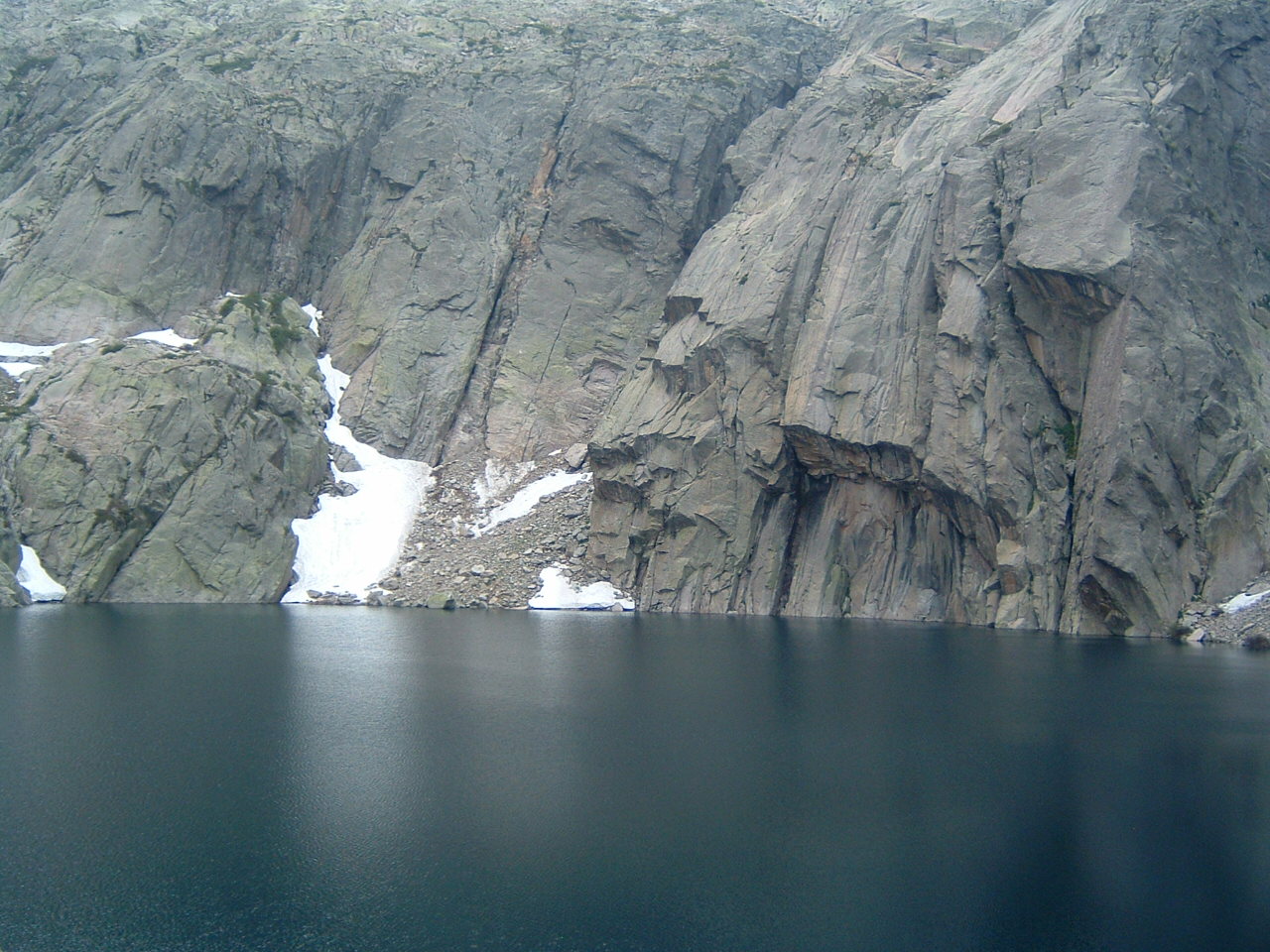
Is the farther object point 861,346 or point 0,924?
point 861,346

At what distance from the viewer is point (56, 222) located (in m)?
75.5

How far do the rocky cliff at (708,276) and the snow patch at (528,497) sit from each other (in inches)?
155

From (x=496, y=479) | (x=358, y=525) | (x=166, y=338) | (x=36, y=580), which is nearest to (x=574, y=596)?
(x=496, y=479)

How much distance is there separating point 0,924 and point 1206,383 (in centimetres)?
5150

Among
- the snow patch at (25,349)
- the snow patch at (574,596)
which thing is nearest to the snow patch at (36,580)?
the snow patch at (25,349)

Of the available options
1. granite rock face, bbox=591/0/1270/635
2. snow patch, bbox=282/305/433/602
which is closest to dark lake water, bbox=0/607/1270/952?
granite rock face, bbox=591/0/1270/635

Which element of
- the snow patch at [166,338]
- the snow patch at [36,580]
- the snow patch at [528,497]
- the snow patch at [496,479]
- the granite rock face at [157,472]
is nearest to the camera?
the snow patch at [36,580]

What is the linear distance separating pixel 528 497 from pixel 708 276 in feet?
63.2

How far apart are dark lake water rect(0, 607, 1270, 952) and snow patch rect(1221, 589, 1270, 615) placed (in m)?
11.7

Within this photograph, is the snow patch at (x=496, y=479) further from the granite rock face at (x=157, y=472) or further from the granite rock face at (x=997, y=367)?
the granite rock face at (x=157, y=472)

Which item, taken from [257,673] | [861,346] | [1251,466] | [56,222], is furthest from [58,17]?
[1251,466]

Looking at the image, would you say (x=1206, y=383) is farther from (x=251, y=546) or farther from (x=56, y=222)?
(x=56, y=222)

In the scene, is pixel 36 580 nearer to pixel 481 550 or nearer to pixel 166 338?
pixel 166 338

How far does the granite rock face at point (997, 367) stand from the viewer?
48.6 m
